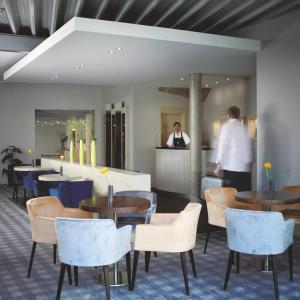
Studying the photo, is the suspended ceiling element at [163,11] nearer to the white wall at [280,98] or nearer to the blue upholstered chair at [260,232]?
the white wall at [280,98]

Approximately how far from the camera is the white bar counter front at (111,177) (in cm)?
576

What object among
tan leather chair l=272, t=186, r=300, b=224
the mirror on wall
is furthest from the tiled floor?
the mirror on wall

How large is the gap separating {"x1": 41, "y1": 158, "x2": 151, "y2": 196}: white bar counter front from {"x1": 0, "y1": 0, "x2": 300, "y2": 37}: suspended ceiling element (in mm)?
2419

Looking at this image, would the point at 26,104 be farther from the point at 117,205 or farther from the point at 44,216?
the point at 117,205

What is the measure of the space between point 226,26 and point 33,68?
3.93 meters

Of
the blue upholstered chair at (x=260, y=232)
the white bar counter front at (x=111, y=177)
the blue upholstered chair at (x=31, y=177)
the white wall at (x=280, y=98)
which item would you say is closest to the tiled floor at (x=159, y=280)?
the blue upholstered chair at (x=260, y=232)

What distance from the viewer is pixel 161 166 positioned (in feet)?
37.7

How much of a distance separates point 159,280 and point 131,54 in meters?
4.01

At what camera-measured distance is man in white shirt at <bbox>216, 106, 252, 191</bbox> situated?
677cm

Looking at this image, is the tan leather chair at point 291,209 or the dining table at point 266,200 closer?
the dining table at point 266,200

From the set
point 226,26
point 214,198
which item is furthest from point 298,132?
point 226,26

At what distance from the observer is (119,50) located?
22.7 feet

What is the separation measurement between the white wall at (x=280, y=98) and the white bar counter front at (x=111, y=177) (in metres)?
2.31

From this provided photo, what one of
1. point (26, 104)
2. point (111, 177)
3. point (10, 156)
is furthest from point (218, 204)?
point (26, 104)
